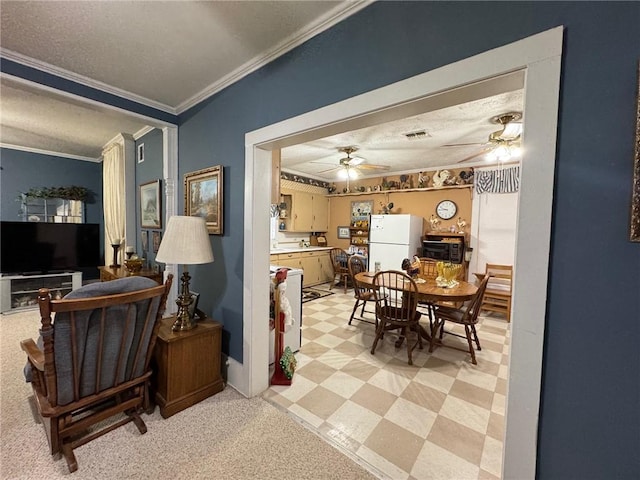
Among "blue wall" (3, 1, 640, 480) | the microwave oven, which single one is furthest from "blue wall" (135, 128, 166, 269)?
the microwave oven

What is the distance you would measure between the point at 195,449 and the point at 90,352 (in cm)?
84

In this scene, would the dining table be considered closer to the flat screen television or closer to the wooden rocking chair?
the wooden rocking chair

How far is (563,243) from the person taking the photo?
902mm

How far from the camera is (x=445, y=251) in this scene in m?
4.54

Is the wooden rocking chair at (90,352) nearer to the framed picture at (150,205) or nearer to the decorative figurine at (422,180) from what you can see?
the framed picture at (150,205)

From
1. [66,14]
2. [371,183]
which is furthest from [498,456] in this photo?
[371,183]

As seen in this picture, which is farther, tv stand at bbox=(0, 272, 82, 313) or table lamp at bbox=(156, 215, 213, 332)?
tv stand at bbox=(0, 272, 82, 313)

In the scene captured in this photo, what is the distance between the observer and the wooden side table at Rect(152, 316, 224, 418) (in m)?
1.83

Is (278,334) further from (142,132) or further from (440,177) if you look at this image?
(440,177)

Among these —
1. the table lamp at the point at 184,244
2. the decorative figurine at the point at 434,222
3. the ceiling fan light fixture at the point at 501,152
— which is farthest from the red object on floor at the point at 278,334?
the decorative figurine at the point at 434,222

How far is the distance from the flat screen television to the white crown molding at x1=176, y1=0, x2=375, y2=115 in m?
3.52

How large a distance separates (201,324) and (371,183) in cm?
472

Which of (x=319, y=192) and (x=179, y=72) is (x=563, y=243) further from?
(x=319, y=192)

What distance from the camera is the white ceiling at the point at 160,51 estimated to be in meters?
1.44
